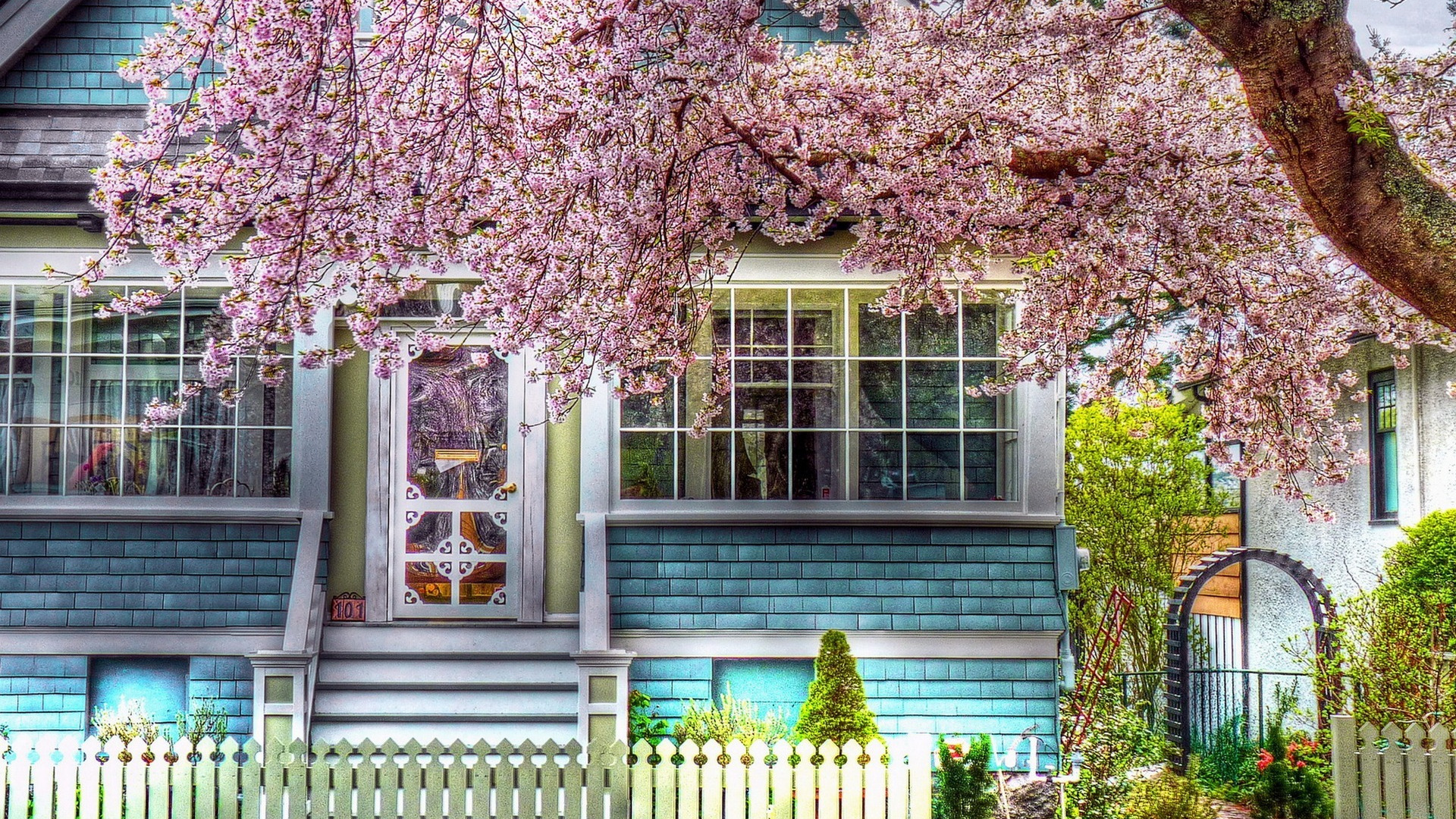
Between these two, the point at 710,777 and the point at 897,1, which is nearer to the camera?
the point at 710,777

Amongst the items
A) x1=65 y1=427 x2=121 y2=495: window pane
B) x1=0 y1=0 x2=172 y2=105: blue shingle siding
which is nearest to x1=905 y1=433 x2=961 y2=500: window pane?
x1=65 y1=427 x2=121 y2=495: window pane

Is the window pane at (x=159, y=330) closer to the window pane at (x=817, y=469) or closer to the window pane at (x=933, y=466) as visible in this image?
the window pane at (x=817, y=469)

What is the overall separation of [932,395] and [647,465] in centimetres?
199

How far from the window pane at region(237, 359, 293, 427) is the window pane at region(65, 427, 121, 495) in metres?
0.82

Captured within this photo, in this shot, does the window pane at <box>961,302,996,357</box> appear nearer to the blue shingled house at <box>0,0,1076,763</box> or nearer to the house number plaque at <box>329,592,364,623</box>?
the blue shingled house at <box>0,0,1076,763</box>

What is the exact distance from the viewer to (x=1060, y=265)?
6.65m

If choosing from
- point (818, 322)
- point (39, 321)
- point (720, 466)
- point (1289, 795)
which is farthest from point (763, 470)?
point (39, 321)

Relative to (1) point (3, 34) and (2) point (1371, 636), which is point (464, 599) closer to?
(1) point (3, 34)

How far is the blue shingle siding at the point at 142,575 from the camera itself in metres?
7.67

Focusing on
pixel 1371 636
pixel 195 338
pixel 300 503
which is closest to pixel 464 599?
pixel 300 503

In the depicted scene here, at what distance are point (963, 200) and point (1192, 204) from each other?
1.13 meters

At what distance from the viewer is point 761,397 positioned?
8.06 m

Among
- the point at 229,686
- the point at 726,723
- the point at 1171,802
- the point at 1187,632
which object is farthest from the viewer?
the point at 1187,632

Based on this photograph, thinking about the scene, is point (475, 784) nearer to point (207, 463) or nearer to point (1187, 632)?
point (207, 463)
